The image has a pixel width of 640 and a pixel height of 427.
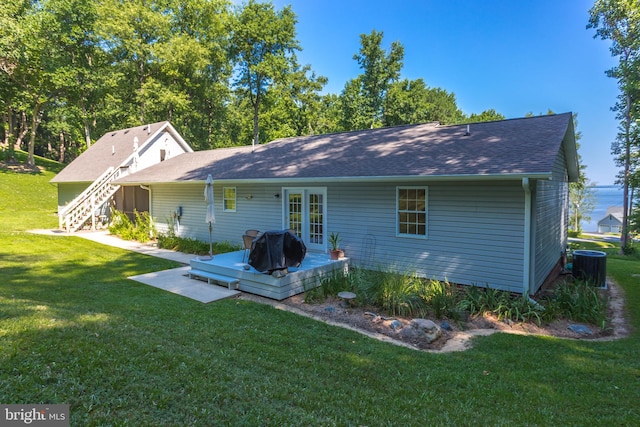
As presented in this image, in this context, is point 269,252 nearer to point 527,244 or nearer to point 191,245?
point 527,244

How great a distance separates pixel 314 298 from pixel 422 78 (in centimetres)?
3910

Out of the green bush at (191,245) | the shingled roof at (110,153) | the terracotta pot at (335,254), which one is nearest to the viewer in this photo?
the terracotta pot at (335,254)

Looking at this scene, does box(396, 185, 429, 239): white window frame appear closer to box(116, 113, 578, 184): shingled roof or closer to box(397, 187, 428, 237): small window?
box(397, 187, 428, 237): small window

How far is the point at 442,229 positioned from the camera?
7.93m

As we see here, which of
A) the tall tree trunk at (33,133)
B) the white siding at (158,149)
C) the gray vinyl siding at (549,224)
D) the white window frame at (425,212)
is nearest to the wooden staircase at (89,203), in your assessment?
the white siding at (158,149)

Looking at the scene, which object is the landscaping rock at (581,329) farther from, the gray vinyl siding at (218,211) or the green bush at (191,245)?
the green bush at (191,245)

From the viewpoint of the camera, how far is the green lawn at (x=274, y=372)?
291 cm

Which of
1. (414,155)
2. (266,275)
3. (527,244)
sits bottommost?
(266,275)

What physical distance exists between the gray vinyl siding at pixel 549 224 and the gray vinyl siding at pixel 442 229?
70 centimetres

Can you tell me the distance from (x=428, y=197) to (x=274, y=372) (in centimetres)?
565

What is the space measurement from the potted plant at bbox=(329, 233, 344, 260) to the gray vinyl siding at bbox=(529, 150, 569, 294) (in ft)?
14.2

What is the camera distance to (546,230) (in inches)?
342

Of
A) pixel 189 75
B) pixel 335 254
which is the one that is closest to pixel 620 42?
pixel 335 254

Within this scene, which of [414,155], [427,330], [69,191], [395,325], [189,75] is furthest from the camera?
[189,75]
